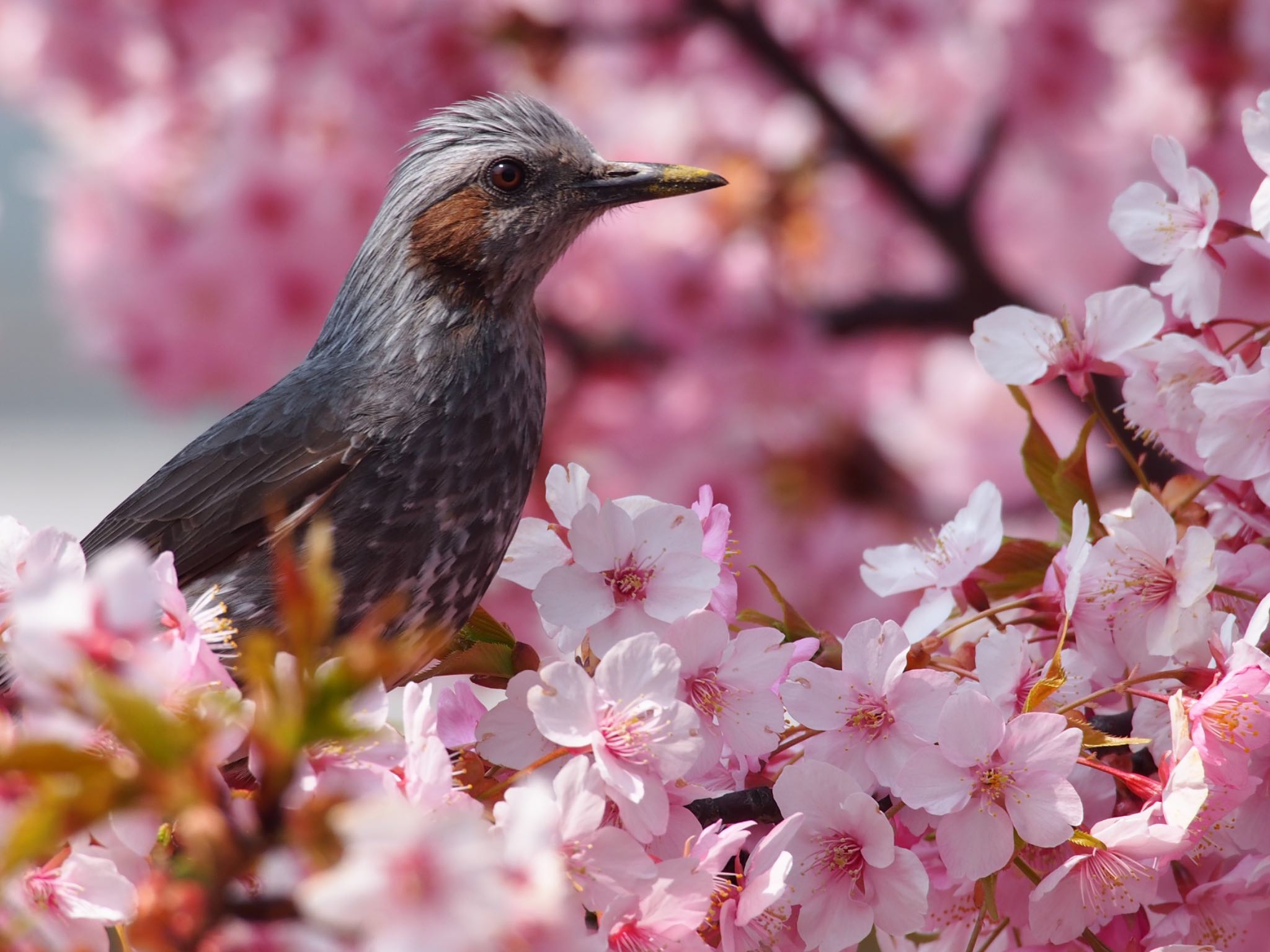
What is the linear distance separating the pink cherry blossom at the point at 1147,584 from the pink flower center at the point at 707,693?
308 mm

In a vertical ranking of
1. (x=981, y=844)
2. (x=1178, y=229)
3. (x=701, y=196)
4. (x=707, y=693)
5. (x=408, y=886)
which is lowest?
(x=701, y=196)

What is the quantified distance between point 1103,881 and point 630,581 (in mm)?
405

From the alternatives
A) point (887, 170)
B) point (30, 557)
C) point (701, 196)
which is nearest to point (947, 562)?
point (30, 557)

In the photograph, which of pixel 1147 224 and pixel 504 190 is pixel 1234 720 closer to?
pixel 1147 224

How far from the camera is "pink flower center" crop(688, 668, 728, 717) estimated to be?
3.34ft

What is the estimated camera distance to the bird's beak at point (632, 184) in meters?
1.79

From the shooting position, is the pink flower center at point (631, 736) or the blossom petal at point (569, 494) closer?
the pink flower center at point (631, 736)

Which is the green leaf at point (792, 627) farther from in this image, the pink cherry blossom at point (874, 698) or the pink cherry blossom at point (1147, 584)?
the pink cherry blossom at point (1147, 584)

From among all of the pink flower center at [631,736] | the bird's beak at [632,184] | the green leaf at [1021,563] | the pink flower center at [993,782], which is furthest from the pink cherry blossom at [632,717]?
the bird's beak at [632,184]

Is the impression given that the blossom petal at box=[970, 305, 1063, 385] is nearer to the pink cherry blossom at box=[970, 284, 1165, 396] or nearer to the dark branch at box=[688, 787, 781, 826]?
the pink cherry blossom at box=[970, 284, 1165, 396]

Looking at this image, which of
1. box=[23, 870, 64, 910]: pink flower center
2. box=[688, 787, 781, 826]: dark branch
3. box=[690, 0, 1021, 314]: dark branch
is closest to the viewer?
box=[23, 870, 64, 910]: pink flower center

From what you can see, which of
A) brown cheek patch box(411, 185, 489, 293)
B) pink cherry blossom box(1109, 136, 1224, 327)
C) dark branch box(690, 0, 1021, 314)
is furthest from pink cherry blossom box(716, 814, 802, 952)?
dark branch box(690, 0, 1021, 314)

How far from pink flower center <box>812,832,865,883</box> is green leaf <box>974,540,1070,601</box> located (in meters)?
0.32

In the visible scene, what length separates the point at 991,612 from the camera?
3.58 feet
